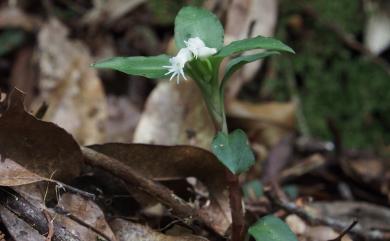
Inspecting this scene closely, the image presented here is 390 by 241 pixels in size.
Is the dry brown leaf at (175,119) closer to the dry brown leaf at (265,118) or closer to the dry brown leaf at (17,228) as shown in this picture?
the dry brown leaf at (265,118)

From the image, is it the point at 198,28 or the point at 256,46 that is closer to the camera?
the point at 256,46

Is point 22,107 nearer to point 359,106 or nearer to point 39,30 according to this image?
point 39,30

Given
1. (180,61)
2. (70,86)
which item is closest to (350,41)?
(70,86)

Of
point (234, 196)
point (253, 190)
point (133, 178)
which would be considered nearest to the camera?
point (234, 196)

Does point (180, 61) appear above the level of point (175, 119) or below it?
above

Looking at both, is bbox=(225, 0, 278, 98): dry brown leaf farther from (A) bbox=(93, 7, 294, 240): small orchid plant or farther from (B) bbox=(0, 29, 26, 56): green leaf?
(A) bbox=(93, 7, 294, 240): small orchid plant

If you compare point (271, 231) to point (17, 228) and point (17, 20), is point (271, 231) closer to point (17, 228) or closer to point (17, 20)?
point (17, 228)
